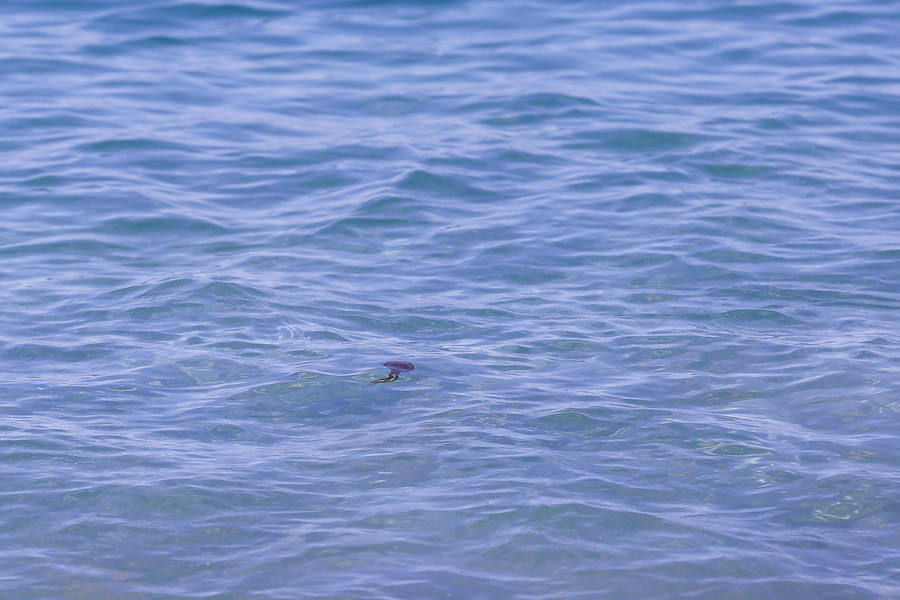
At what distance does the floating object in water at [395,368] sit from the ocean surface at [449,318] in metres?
0.09

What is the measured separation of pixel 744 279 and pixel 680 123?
13.2ft

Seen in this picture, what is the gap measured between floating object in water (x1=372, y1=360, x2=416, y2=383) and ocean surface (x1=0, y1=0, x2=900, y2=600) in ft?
0.29

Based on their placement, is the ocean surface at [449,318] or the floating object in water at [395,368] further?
the floating object in water at [395,368]

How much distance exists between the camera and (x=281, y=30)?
16062mm

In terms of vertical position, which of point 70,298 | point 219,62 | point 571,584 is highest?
point 219,62

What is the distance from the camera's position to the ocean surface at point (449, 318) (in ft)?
18.4

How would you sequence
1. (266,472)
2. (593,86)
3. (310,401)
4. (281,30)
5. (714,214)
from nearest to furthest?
(266,472) → (310,401) → (714,214) → (593,86) → (281,30)

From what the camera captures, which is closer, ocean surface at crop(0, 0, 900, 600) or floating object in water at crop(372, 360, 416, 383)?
ocean surface at crop(0, 0, 900, 600)

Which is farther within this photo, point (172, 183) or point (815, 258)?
point (172, 183)

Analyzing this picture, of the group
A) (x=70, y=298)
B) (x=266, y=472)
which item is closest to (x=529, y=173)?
(x=70, y=298)

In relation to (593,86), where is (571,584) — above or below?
below

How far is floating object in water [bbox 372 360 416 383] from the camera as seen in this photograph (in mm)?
7035

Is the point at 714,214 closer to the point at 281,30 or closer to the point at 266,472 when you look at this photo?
the point at 266,472

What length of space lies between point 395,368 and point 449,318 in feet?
3.82
